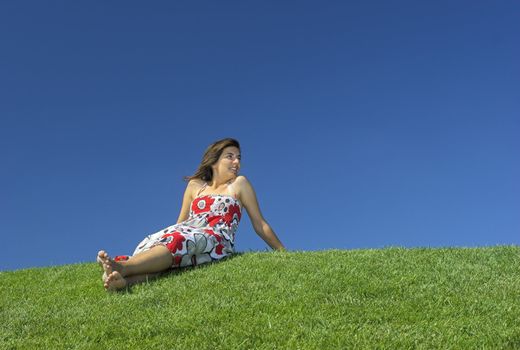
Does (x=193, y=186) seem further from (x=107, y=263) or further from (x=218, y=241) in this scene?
(x=107, y=263)

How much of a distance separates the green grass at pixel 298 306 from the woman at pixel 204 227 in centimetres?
27

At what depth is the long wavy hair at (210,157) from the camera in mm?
10172

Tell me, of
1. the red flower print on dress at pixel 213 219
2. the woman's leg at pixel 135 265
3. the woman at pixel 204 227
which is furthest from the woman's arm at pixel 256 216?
the woman's leg at pixel 135 265

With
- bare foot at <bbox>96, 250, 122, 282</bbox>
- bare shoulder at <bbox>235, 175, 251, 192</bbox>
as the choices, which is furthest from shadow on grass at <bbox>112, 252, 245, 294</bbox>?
bare shoulder at <bbox>235, 175, 251, 192</bbox>

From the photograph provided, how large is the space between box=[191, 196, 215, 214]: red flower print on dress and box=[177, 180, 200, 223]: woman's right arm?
37 centimetres

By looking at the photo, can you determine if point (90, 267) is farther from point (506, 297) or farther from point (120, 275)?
point (506, 297)

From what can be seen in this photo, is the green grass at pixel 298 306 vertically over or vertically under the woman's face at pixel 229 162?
under

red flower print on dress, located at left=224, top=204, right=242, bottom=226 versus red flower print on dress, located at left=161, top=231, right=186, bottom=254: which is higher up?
red flower print on dress, located at left=224, top=204, right=242, bottom=226

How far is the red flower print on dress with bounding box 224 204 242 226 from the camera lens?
31.6 feet

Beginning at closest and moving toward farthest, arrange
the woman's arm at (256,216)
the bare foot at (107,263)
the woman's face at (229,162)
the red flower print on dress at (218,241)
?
the bare foot at (107,263) → the red flower print on dress at (218,241) → the woman's arm at (256,216) → the woman's face at (229,162)

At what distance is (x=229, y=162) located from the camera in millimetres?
10102

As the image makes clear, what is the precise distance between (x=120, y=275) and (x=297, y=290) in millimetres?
2407

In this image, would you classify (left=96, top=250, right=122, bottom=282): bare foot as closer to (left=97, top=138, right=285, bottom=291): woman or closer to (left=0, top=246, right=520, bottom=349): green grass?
(left=97, top=138, right=285, bottom=291): woman

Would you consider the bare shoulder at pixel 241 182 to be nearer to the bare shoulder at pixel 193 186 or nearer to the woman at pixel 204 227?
the woman at pixel 204 227
